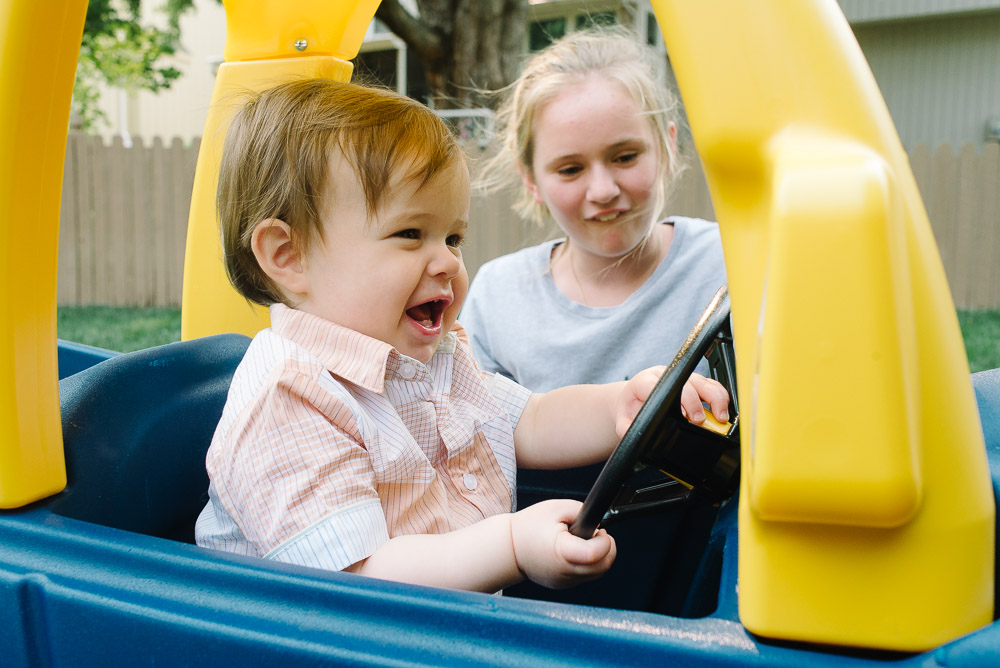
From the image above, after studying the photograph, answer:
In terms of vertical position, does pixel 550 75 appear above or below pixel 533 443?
above

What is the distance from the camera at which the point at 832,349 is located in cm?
55

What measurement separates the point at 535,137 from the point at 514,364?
567 mm

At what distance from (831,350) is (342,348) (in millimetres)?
717

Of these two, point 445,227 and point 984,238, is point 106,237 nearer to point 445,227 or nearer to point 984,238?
point 445,227

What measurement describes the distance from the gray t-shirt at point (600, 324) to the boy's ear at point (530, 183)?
0.22 metres

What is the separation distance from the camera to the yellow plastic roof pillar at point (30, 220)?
848 mm

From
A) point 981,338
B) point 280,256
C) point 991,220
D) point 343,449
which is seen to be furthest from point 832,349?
point 991,220

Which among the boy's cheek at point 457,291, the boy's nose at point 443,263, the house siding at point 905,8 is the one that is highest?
the house siding at point 905,8

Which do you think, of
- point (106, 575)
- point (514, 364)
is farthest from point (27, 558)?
point (514, 364)

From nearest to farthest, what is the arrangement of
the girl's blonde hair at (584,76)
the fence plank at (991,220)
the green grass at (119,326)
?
1. the girl's blonde hair at (584,76)
2. the green grass at (119,326)
3. the fence plank at (991,220)

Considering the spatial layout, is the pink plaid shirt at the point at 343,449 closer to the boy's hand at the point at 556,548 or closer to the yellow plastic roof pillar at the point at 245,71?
the boy's hand at the point at 556,548

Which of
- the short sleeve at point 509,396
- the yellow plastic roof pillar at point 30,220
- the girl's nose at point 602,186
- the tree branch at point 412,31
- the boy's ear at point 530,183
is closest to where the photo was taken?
the yellow plastic roof pillar at point 30,220

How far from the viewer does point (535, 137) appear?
2010mm

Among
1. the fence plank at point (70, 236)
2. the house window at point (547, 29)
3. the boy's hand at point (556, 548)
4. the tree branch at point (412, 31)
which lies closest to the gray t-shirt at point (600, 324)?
the boy's hand at point (556, 548)
